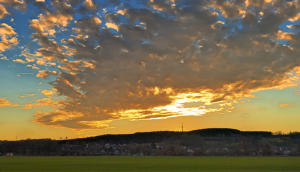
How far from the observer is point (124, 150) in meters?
126

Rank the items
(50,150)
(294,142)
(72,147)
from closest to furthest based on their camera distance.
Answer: (50,150) → (72,147) → (294,142)

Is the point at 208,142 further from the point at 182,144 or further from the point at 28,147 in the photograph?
the point at 28,147

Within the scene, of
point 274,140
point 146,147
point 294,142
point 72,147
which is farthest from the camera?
point 274,140

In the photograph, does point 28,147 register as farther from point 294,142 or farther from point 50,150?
point 294,142

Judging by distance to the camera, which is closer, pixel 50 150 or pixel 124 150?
pixel 50 150

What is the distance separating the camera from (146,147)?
134625 millimetres

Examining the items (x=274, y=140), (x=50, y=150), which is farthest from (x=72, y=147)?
(x=274, y=140)

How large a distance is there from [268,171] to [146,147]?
350 ft

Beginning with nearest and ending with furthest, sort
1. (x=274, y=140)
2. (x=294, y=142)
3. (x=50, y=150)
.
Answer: (x=50, y=150), (x=294, y=142), (x=274, y=140)

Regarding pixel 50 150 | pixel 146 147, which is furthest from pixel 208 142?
pixel 50 150

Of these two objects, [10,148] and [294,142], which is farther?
[294,142]

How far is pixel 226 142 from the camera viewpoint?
151250 mm

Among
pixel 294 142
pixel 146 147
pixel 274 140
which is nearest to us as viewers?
pixel 146 147

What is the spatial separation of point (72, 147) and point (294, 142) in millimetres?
91727
